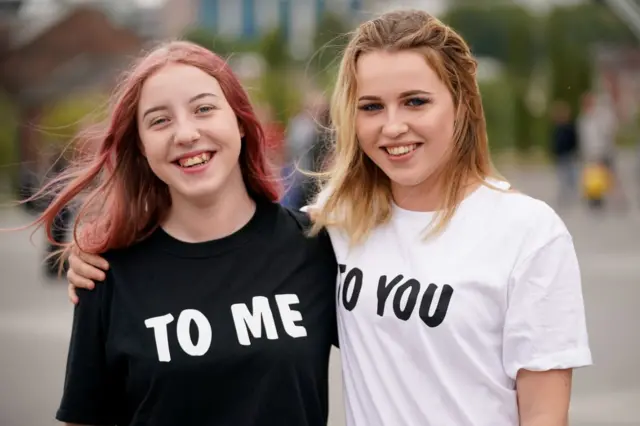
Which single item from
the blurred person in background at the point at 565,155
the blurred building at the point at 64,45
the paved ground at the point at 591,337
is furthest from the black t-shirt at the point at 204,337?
the blurred building at the point at 64,45

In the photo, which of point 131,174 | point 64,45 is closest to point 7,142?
point 64,45

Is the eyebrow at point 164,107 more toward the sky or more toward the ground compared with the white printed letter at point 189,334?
more toward the sky

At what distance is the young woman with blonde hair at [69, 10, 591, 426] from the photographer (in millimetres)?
2506

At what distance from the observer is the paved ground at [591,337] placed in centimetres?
657

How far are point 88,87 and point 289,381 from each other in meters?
51.6

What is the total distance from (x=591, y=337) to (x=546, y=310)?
20.1ft

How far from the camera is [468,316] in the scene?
254 centimetres

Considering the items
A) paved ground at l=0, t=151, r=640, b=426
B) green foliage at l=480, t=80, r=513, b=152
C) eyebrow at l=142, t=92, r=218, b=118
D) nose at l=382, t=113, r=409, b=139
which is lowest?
green foliage at l=480, t=80, r=513, b=152

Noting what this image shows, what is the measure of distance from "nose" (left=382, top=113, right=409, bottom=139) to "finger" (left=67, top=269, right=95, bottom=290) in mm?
859

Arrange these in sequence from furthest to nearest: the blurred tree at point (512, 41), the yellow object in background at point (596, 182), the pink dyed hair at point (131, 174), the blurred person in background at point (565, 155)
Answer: the blurred tree at point (512, 41) → the blurred person in background at point (565, 155) → the yellow object in background at point (596, 182) → the pink dyed hair at point (131, 174)

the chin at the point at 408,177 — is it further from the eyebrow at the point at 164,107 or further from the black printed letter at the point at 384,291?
the eyebrow at the point at 164,107

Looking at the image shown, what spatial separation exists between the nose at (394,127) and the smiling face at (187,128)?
421 mm

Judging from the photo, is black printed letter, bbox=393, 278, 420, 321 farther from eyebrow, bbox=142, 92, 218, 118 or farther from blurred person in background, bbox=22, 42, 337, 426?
eyebrow, bbox=142, 92, 218, 118

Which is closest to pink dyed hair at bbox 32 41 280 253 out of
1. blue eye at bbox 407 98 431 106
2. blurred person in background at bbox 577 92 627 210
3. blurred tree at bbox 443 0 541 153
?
blue eye at bbox 407 98 431 106
